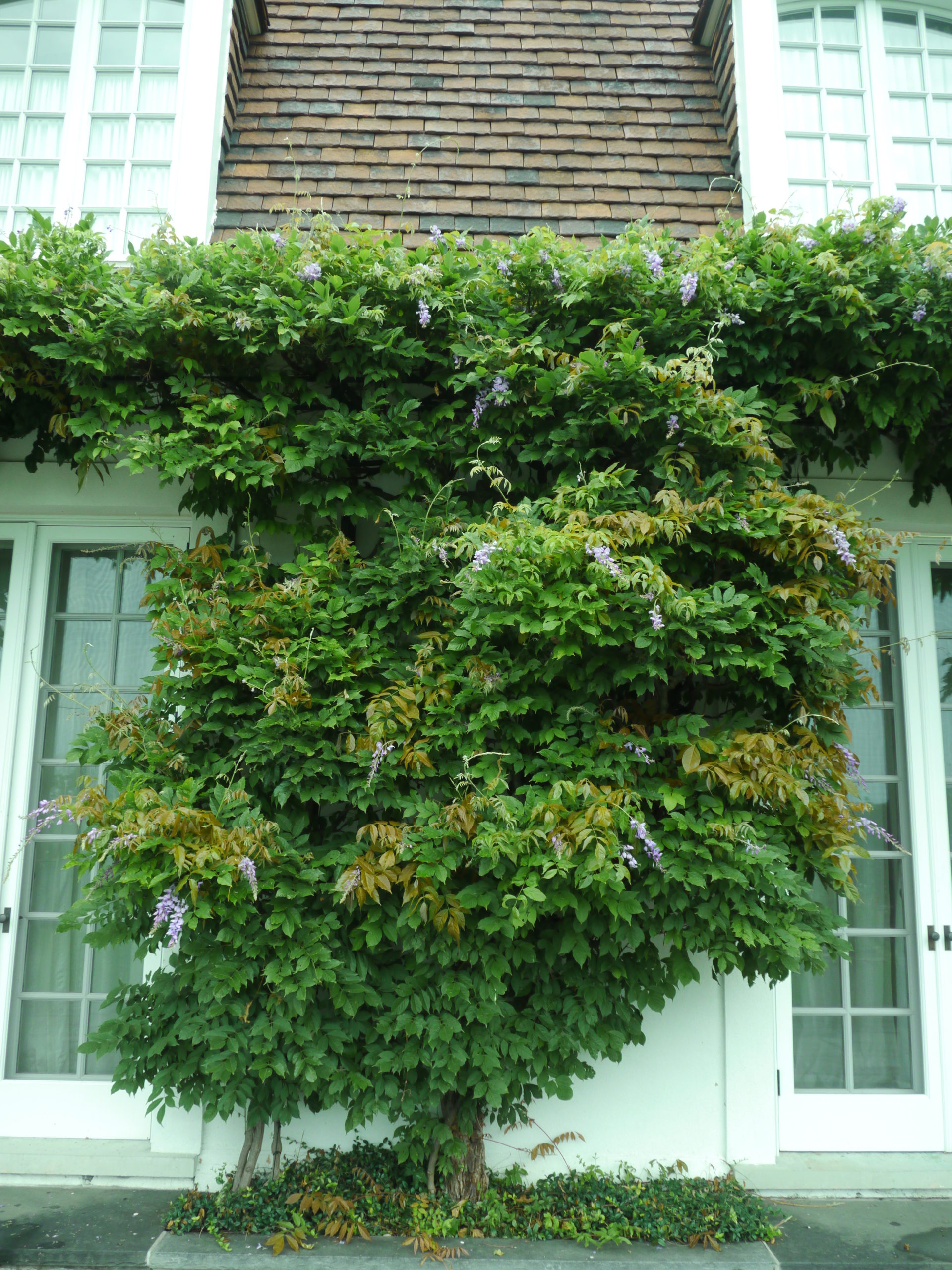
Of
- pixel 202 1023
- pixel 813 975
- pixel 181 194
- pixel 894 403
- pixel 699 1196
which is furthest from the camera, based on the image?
pixel 181 194

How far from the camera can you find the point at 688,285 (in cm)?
335

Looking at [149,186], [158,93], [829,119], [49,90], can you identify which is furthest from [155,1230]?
[829,119]

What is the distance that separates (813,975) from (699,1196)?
1.06 m

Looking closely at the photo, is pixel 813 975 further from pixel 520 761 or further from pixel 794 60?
pixel 794 60

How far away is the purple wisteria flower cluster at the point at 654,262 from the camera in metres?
3.39

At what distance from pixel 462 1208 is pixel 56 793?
2.55 m

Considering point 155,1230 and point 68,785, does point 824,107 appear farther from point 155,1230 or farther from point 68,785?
point 155,1230

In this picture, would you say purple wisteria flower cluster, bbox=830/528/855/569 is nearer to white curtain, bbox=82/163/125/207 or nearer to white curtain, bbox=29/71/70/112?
white curtain, bbox=82/163/125/207

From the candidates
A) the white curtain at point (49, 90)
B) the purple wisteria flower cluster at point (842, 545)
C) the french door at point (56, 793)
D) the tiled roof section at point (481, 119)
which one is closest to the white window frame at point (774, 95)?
the tiled roof section at point (481, 119)

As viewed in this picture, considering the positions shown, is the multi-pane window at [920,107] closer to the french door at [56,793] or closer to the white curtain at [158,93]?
the white curtain at [158,93]

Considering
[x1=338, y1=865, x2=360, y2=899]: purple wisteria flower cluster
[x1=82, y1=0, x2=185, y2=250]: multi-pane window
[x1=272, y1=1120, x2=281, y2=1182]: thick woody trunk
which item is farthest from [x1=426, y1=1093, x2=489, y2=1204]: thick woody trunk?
[x1=82, y1=0, x2=185, y2=250]: multi-pane window

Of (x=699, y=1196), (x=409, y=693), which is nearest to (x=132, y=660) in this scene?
(x=409, y=693)

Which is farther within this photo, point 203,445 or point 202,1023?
point 203,445

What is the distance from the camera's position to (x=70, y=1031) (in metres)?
3.79
